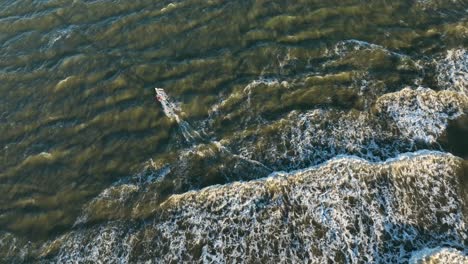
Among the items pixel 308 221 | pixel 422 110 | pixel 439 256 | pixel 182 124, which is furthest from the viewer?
pixel 182 124

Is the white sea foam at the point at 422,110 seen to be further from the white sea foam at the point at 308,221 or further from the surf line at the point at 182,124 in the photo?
the surf line at the point at 182,124

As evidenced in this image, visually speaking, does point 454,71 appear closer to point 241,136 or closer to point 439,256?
point 439,256

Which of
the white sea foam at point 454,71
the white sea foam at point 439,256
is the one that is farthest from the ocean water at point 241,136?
the white sea foam at point 454,71

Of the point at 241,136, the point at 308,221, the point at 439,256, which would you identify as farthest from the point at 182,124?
the point at 439,256

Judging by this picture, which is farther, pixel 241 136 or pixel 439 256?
pixel 241 136

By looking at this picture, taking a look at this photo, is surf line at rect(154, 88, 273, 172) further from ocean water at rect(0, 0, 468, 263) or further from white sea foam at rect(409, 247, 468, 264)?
white sea foam at rect(409, 247, 468, 264)

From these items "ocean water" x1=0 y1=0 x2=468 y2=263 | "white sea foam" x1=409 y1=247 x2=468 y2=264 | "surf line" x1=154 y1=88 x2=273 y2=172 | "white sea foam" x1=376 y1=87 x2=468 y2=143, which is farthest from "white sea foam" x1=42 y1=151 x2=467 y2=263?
"surf line" x1=154 y1=88 x2=273 y2=172

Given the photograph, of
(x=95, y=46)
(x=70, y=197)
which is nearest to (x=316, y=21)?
(x=95, y=46)
